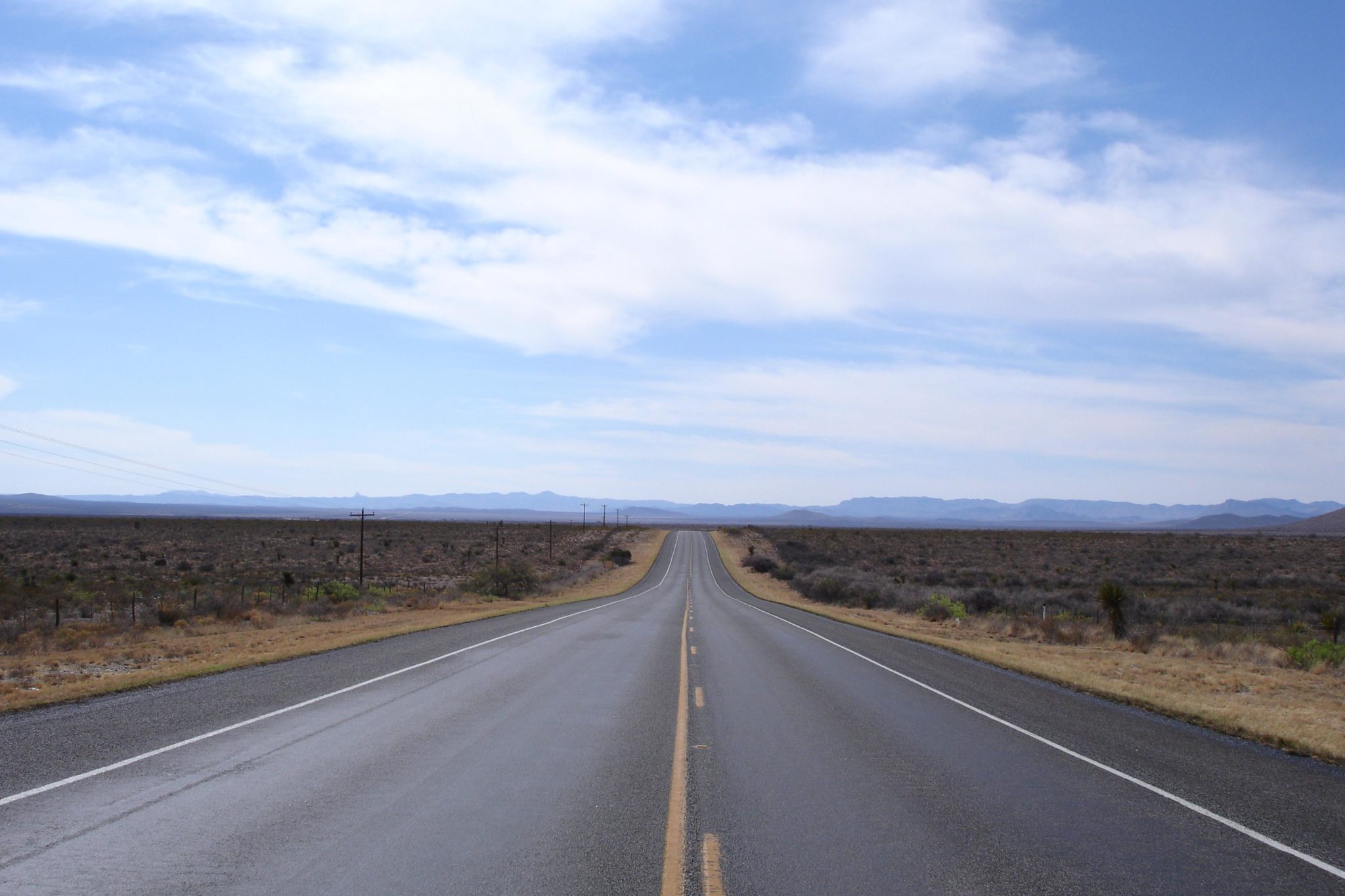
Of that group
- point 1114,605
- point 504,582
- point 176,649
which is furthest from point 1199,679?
point 504,582

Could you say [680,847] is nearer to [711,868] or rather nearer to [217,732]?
[711,868]

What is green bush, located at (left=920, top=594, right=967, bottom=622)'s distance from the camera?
118 ft

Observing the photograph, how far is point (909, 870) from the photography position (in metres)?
6.02

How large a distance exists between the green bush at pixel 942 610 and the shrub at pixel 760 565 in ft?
126

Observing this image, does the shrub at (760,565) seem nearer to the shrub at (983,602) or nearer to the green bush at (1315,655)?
the shrub at (983,602)

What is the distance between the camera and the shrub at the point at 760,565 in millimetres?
79312

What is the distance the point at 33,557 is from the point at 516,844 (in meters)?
68.8

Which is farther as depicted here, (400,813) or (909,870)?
(400,813)

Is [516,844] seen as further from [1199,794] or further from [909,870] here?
[1199,794]

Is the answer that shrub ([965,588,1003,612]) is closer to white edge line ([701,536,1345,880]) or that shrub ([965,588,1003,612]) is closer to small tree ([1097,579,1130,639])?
small tree ([1097,579,1130,639])

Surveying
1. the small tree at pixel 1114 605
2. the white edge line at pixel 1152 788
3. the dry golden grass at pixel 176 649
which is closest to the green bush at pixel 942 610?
the small tree at pixel 1114 605

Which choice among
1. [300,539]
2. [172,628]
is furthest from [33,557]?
[172,628]

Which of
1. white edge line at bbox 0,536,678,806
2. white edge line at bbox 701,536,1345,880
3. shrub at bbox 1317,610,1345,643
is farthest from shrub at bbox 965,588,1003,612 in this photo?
white edge line at bbox 0,536,678,806

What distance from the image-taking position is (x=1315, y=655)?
21359mm
